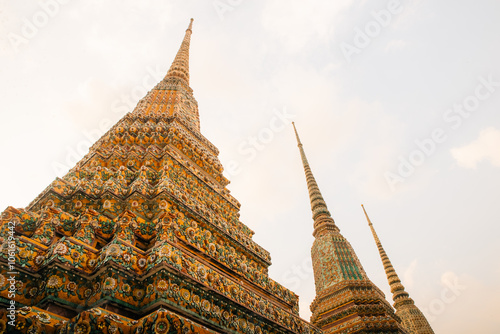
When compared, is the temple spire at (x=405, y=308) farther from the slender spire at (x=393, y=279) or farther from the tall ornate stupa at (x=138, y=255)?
the tall ornate stupa at (x=138, y=255)

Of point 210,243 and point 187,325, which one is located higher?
point 210,243

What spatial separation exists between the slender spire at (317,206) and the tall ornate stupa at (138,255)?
899 cm

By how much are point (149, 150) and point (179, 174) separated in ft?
2.63

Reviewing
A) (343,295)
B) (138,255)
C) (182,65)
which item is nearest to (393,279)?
(343,295)

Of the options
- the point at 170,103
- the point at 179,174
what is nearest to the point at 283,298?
the point at 179,174

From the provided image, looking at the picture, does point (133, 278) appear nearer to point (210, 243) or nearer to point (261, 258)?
point (210, 243)


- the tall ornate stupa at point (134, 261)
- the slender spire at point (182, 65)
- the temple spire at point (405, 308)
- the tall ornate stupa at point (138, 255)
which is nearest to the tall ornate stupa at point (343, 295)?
the tall ornate stupa at point (138, 255)

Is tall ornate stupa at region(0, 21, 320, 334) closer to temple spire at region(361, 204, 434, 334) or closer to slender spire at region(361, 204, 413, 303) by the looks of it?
temple spire at region(361, 204, 434, 334)

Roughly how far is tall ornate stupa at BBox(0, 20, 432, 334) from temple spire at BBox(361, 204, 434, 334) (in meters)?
14.9

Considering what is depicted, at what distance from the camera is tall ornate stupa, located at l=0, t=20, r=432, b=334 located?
8.11 feet

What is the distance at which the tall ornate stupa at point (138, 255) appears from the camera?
2.47 meters

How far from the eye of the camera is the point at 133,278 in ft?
9.41

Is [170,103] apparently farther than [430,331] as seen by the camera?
No

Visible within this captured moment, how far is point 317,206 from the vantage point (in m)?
16.1
